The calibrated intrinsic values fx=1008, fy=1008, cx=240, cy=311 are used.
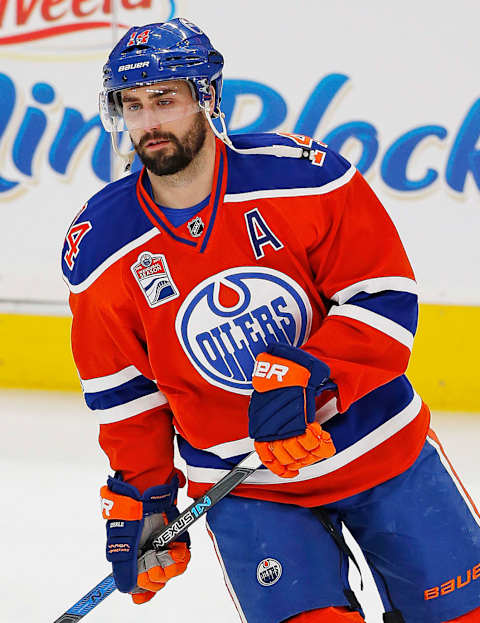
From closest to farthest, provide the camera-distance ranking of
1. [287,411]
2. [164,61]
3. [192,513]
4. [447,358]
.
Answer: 1. [287,411]
2. [164,61]
3. [192,513]
4. [447,358]

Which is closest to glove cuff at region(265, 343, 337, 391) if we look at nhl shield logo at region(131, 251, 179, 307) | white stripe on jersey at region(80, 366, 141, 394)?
nhl shield logo at region(131, 251, 179, 307)

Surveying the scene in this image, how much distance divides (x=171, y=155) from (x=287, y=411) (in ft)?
1.50

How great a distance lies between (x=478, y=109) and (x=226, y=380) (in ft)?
8.00

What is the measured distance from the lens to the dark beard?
1.63 metres


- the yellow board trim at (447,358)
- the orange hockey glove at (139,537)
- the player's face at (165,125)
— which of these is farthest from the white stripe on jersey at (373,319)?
the yellow board trim at (447,358)

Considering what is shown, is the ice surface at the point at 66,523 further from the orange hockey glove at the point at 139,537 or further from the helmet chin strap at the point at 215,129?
the helmet chin strap at the point at 215,129

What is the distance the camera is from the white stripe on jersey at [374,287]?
1.62 m

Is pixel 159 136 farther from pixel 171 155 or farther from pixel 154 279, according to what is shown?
pixel 154 279

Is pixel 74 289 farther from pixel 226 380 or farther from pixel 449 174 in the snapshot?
pixel 449 174

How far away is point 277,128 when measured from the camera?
12.9 feet

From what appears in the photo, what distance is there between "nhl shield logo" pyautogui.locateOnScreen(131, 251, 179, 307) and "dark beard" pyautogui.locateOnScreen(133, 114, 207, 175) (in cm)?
14

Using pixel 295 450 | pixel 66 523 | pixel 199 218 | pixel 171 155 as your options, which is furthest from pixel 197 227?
pixel 66 523

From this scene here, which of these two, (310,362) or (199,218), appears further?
(199,218)

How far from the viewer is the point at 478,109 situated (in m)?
3.78
